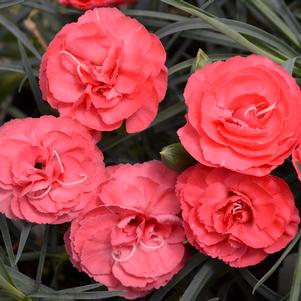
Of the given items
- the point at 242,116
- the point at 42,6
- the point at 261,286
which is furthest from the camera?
the point at 42,6

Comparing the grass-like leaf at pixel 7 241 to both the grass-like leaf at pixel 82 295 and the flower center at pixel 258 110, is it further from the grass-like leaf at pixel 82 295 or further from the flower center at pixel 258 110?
the flower center at pixel 258 110

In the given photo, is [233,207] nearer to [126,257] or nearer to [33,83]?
[126,257]

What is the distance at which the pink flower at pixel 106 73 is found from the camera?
0.62m

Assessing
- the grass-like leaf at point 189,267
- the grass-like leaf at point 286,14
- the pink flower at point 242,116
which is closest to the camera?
the pink flower at point 242,116

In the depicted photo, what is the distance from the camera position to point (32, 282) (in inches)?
26.2

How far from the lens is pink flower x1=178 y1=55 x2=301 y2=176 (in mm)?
552

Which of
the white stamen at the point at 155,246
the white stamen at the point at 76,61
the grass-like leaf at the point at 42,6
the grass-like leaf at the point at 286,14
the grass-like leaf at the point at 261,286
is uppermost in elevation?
the white stamen at the point at 76,61

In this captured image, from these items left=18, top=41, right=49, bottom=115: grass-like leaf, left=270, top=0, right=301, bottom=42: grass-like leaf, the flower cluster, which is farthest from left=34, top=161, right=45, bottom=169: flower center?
left=270, top=0, right=301, bottom=42: grass-like leaf

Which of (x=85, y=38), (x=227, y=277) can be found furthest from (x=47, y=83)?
(x=227, y=277)

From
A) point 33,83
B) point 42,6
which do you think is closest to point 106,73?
point 33,83

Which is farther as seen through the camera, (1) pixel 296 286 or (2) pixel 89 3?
(2) pixel 89 3

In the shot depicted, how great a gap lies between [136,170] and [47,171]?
0.28ft

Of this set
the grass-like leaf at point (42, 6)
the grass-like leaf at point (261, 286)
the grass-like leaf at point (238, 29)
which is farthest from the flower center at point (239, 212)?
the grass-like leaf at point (42, 6)

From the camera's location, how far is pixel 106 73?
24.5 inches
